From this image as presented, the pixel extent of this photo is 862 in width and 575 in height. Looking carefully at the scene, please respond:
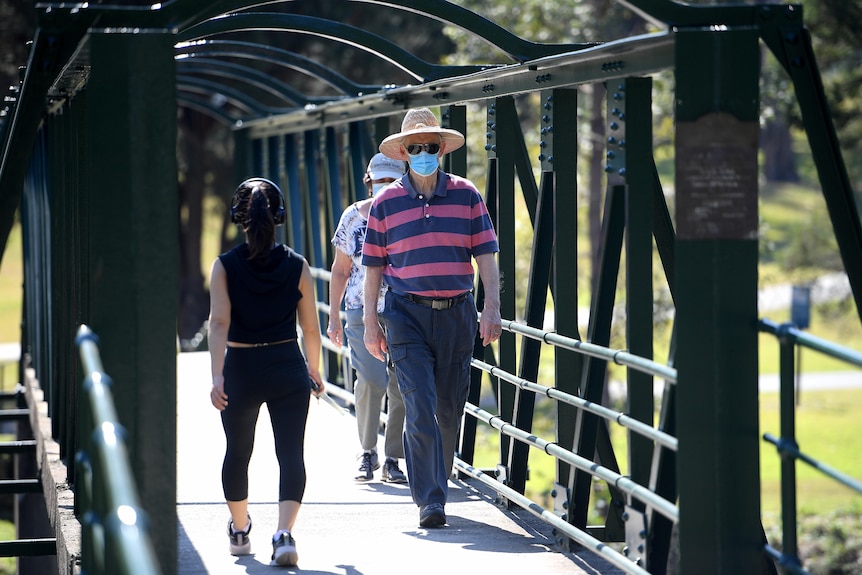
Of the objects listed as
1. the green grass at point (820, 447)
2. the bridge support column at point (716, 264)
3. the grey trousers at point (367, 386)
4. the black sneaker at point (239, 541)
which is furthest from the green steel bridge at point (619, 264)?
the green grass at point (820, 447)

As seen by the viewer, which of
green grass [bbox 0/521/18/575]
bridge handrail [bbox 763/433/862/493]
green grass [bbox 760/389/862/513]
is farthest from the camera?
green grass [bbox 760/389/862/513]

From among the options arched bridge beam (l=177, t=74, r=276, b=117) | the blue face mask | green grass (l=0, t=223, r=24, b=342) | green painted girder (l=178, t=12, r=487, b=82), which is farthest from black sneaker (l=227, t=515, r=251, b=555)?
green grass (l=0, t=223, r=24, b=342)

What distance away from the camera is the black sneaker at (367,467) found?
25.3 ft

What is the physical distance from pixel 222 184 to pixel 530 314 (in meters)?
22.6

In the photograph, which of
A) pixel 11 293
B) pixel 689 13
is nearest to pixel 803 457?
pixel 689 13

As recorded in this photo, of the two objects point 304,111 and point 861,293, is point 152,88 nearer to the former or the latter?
point 861,293

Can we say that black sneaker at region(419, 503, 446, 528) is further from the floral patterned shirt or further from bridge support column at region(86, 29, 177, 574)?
bridge support column at region(86, 29, 177, 574)

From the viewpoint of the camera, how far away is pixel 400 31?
1040 inches

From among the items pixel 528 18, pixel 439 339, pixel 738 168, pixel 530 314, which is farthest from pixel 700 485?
pixel 528 18

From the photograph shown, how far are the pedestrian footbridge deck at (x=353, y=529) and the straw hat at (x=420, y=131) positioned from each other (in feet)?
5.93

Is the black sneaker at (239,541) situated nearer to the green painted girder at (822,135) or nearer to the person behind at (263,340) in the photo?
the person behind at (263,340)

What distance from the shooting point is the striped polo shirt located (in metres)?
6.20

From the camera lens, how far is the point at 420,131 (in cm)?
625

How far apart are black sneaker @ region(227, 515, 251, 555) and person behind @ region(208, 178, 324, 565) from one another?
294mm
